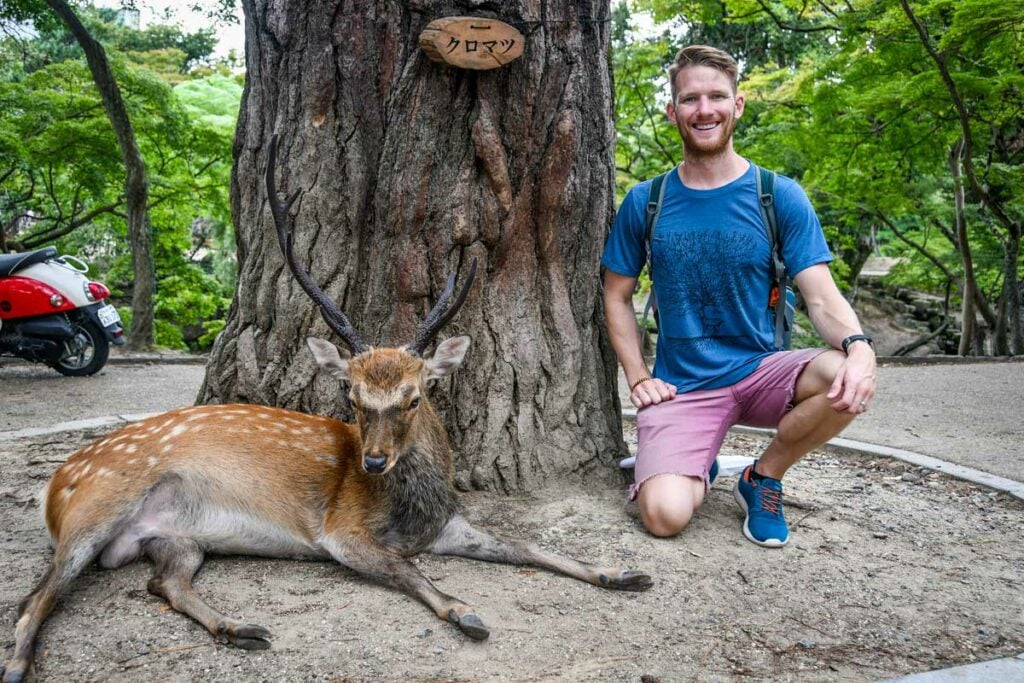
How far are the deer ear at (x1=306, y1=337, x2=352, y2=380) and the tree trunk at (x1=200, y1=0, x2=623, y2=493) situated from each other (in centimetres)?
41

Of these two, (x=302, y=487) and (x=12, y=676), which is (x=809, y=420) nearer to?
(x=302, y=487)

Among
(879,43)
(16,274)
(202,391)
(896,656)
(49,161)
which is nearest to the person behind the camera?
(896,656)

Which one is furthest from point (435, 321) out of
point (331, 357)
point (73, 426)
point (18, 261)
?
point (18, 261)

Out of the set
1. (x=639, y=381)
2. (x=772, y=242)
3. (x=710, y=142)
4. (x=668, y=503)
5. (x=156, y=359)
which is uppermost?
(x=710, y=142)

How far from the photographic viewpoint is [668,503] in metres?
3.29

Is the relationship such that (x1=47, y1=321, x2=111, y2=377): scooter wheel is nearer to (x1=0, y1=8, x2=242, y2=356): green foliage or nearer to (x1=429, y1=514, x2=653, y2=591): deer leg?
(x1=0, y1=8, x2=242, y2=356): green foliage

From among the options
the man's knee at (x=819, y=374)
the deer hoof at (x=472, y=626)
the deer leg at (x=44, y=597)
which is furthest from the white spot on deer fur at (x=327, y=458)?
the man's knee at (x=819, y=374)

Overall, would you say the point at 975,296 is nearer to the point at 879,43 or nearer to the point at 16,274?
the point at 879,43

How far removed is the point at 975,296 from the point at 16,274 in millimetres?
12785

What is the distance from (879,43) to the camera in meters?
9.61

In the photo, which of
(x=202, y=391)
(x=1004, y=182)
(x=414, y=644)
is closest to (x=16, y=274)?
(x=202, y=391)

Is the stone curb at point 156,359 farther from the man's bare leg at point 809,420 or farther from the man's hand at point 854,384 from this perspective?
the man's hand at point 854,384

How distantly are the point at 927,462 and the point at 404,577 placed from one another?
329 centimetres

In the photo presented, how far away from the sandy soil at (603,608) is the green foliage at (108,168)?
8.51 m
